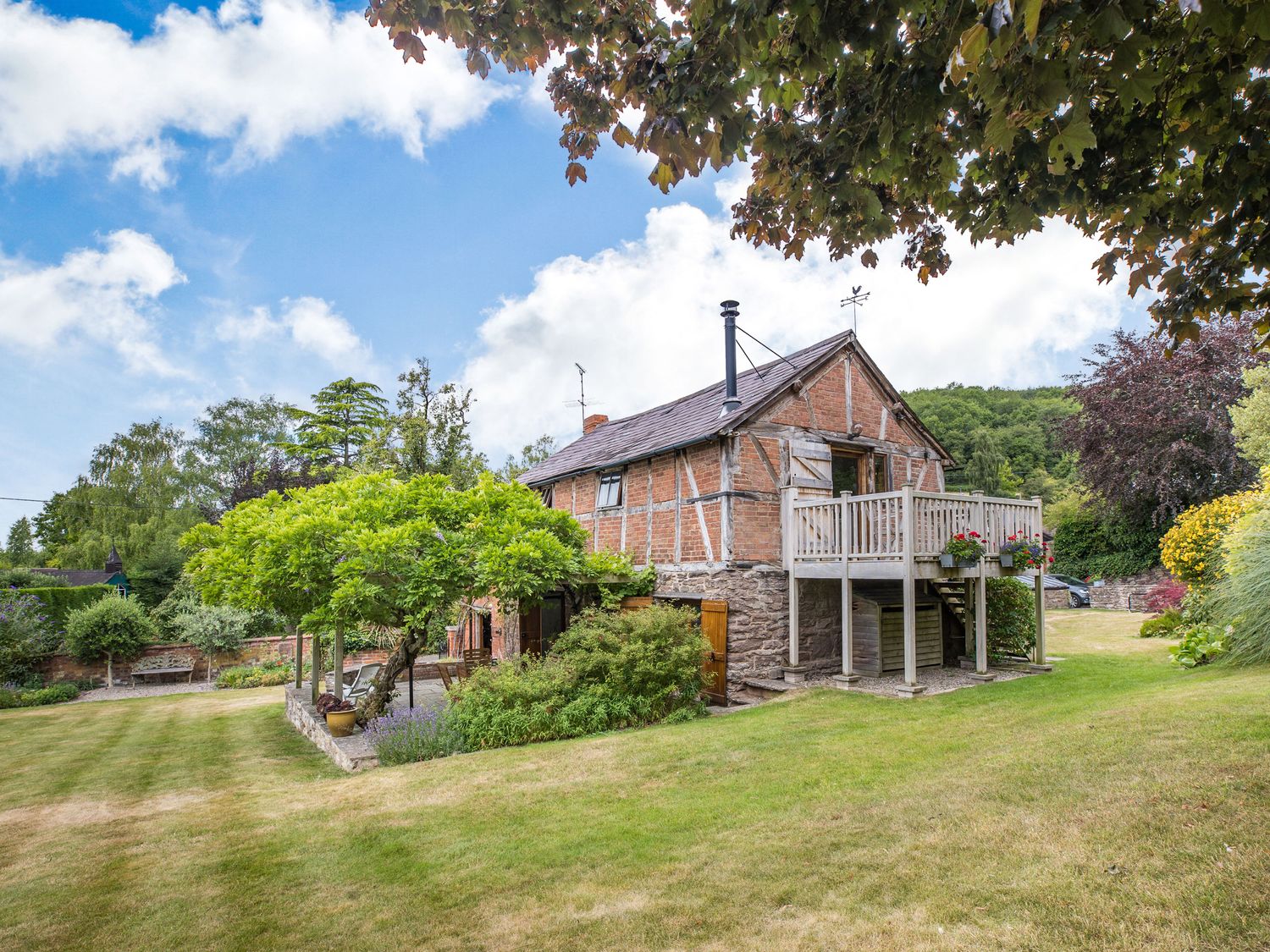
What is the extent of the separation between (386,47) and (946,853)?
254 inches

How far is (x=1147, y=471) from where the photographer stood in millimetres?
22688

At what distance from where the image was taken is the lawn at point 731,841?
131 inches

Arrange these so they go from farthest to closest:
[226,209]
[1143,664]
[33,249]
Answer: [33,249]
[226,209]
[1143,664]

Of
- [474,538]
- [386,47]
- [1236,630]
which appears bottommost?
[1236,630]

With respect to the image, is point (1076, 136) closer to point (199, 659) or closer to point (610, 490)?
point (610, 490)

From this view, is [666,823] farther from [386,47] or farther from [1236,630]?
[1236,630]

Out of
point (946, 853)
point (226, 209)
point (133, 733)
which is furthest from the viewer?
point (226, 209)

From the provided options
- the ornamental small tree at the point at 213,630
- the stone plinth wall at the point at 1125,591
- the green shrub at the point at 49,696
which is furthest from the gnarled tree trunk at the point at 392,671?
the stone plinth wall at the point at 1125,591

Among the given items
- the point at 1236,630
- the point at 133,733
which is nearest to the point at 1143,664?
the point at 1236,630

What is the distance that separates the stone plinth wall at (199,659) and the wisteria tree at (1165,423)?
25.7 m

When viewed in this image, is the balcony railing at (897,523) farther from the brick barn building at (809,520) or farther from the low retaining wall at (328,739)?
the low retaining wall at (328,739)

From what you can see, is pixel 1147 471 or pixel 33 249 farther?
pixel 33 249

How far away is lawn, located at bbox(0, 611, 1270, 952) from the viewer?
131 inches

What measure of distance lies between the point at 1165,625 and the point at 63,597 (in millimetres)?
31169
